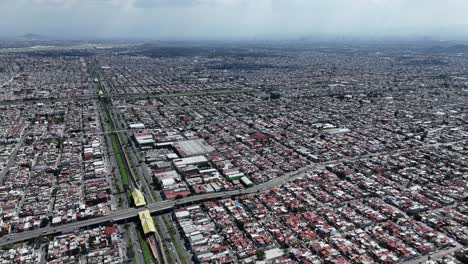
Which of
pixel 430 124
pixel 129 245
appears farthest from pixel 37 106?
pixel 430 124

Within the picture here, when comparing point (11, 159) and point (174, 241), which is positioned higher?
point (11, 159)

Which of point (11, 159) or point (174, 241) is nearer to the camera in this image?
point (174, 241)

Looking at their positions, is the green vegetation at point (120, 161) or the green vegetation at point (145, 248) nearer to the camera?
the green vegetation at point (145, 248)

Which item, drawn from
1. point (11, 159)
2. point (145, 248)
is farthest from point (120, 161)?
point (145, 248)

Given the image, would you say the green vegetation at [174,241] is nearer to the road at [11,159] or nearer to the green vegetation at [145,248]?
the green vegetation at [145,248]

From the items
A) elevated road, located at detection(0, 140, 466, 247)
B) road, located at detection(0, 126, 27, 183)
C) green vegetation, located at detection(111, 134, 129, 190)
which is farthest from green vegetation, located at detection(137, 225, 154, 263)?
road, located at detection(0, 126, 27, 183)

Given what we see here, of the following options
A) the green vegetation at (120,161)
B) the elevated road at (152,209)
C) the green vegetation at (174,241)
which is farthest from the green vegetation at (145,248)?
the green vegetation at (120,161)

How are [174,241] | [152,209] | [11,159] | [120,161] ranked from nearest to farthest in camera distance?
1. [174,241]
2. [152,209]
3. [120,161]
4. [11,159]

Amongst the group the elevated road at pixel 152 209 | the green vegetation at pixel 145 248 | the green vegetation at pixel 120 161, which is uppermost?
the green vegetation at pixel 120 161

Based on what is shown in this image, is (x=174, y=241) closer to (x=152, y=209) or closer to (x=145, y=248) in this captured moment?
(x=145, y=248)

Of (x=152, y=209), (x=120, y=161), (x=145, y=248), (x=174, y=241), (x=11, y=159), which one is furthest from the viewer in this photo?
(x=11, y=159)

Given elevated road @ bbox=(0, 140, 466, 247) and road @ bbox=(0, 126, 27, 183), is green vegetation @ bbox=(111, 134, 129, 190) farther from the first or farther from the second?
road @ bbox=(0, 126, 27, 183)
